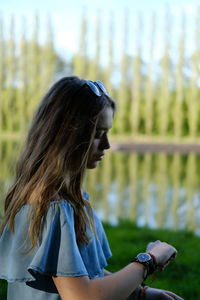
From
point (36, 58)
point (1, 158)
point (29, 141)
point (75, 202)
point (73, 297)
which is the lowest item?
point (1, 158)

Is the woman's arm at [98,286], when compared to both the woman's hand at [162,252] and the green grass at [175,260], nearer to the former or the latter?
the woman's hand at [162,252]

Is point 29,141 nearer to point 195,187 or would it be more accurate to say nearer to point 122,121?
point 195,187

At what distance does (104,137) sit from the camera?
1.04 m

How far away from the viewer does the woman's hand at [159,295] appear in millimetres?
1141

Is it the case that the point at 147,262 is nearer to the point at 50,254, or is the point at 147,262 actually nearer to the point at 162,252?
the point at 162,252

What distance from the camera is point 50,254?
0.87 m

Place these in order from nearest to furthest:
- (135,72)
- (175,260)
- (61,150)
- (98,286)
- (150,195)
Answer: (98,286)
(61,150)
(175,260)
(150,195)
(135,72)

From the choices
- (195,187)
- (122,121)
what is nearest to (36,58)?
(122,121)

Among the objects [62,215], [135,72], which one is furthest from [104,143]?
[135,72]

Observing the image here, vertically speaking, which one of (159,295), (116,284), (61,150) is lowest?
(159,295)

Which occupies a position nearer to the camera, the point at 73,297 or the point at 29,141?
the point at 73,297

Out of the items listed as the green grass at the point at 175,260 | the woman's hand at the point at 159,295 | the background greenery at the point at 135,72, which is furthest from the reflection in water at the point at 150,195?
the background greenery at the point at 135,72

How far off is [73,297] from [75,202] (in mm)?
172

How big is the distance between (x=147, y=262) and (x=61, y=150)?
26 centimetres
